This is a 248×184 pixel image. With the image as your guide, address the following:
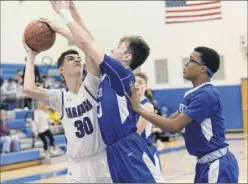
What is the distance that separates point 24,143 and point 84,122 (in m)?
8.56

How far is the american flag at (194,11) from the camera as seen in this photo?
17.4m

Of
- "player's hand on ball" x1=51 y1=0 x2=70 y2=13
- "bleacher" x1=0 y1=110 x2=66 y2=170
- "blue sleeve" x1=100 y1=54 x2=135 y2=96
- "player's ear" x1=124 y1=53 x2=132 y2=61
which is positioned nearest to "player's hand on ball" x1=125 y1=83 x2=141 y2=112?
"blue sleeve" x1=100 y1=54 x2=135 y2=96

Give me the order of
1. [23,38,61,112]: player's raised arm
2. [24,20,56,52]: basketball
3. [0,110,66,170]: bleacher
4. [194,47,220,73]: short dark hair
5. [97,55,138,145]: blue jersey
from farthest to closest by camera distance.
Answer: [0,110,66,170]: bleacher, [23,38,61,112]: player's raised arm, [24,20,56,52]: basketball, [194,47,220,73]: short dark hair, [97,55,138,145]: blue jersey

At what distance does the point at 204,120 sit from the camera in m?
3.52

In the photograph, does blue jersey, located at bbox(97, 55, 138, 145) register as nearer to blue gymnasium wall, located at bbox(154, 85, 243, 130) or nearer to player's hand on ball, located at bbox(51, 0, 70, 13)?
player's hand on ball, located at bbox(51, 0, 70, 13)

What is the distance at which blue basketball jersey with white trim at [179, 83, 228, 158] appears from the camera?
3449 millimetres

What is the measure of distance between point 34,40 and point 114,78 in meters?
0.86

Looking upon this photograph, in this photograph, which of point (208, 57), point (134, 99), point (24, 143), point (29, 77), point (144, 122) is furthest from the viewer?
point (24, 143)

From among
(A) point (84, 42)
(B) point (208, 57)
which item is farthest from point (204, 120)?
(A) point (84, 42)

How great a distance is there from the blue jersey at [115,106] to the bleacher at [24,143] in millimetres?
7493

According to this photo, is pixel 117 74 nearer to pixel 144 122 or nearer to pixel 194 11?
pixel 144 122

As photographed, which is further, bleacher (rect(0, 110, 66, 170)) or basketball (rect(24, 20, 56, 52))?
bleacher (rect(0, 110, 66, 170))

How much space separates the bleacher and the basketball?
7.07m

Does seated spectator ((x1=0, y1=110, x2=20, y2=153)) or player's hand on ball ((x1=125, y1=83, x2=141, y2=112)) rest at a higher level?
player's hand on ball ((x1=125, y1=83, x2=141, y2=112))
